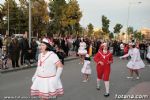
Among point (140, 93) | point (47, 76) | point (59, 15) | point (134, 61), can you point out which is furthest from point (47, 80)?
point (59, 15)

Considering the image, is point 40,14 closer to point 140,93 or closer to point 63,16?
point 63,16

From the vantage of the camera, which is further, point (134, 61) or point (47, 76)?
point (134, 61)

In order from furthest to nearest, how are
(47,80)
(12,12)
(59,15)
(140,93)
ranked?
1. (12,12)
2. (59,15)
3. (140,93)
4. (47,80)

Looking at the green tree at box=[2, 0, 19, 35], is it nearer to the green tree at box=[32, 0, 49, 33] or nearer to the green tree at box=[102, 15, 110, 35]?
the green tree at box=[32, 0, 49, 33]

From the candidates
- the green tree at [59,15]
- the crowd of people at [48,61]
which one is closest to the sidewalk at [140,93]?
the crowd of people at [48,61]

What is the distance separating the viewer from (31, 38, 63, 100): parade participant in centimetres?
822

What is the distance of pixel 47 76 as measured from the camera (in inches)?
328

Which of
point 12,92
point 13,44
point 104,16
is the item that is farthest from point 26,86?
point 104,16

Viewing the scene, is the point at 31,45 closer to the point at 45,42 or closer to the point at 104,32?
the point at 45,42

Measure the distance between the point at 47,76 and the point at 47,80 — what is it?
90 millimetres

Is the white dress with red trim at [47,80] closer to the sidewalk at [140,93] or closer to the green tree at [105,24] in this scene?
the sidewalk at [140,93]

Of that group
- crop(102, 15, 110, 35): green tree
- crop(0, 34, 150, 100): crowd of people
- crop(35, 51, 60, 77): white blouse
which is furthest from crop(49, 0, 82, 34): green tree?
crop(35, 51, 60, 77): white blouse

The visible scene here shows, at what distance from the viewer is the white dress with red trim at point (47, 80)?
323 inches

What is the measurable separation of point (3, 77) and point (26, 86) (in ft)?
11.7
